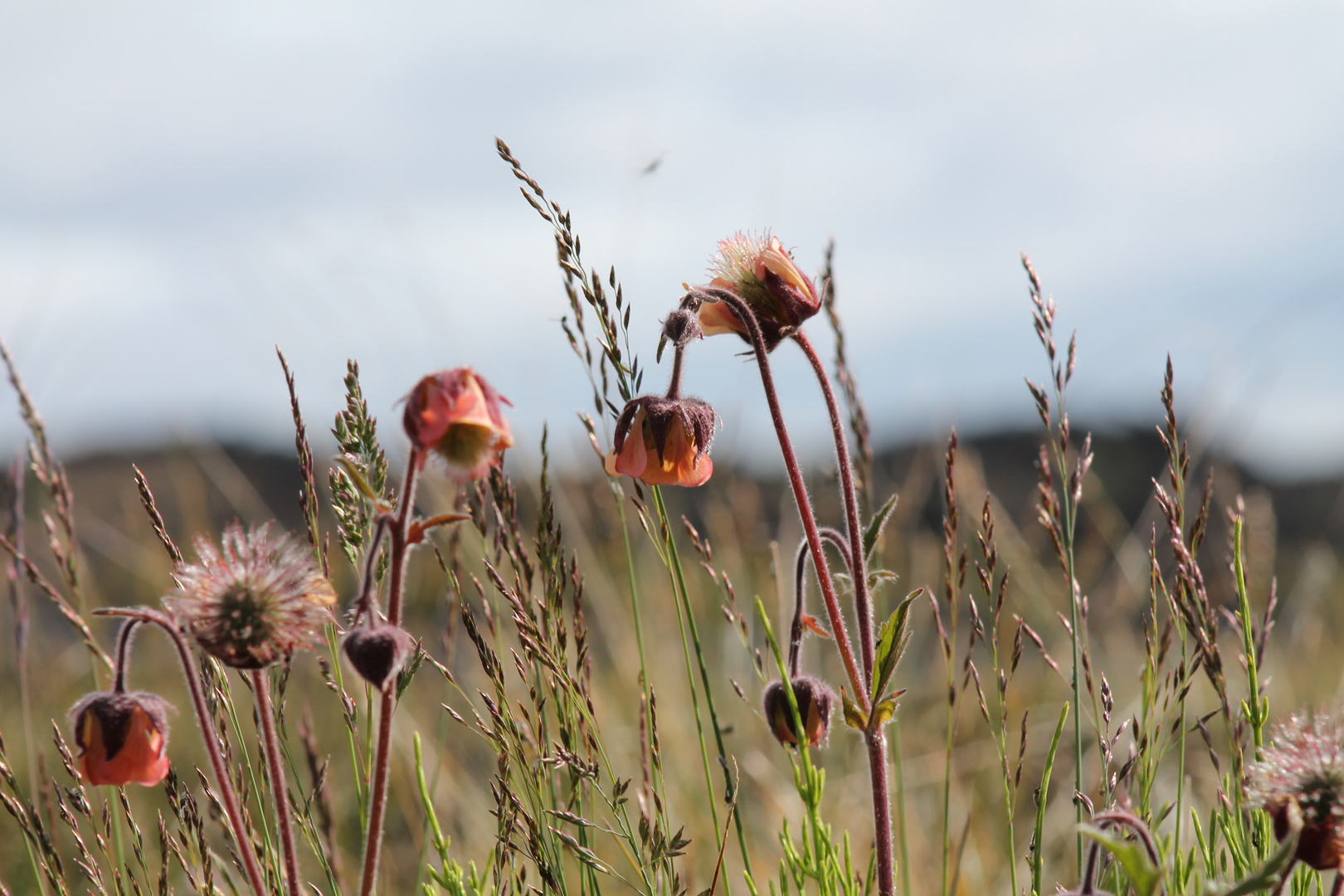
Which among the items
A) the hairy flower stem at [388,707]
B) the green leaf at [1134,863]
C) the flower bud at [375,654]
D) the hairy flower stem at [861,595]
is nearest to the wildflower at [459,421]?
the hairy flower stem at [388,707]

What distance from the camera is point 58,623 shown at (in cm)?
723

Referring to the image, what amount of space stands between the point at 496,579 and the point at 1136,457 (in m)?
9.89

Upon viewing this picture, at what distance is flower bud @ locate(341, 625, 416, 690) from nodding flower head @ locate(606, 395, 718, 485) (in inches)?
19.1

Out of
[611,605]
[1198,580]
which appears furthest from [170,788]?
[611,605]

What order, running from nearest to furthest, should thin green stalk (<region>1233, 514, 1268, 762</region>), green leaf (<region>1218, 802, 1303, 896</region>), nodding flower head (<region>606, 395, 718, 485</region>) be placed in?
1. green leaf (<region>1218, 802, 1303, 896</region>)
2. thin green stalk (<region>1233, 514, 1268, 762</region>)
3. nodding flower head (<region>606, 395, 718, 485</region>)

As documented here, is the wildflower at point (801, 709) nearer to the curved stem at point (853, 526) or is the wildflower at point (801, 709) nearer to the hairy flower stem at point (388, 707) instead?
the curved stem at point (853, 526)

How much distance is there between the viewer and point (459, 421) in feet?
3.13

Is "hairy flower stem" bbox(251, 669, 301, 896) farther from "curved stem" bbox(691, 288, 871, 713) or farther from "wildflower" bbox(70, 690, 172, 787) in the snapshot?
"curved stem" bbox(691, 288, 871, 713)

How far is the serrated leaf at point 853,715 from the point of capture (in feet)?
4.40

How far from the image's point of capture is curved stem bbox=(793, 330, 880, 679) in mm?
1371

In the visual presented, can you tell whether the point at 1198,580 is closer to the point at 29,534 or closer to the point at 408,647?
the point at 408,647

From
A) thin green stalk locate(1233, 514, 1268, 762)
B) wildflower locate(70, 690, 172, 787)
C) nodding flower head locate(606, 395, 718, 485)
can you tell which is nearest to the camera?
wildflower locate(70, 690, 172, 787)

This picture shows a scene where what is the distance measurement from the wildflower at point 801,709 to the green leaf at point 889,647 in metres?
0.09

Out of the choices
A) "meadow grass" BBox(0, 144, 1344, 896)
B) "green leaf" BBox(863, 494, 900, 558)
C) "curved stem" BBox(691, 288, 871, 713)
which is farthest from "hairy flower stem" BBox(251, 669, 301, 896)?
"green leaf" BBox(863, 494, 900, 558)
